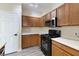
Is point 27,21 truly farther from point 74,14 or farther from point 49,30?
point 74,14

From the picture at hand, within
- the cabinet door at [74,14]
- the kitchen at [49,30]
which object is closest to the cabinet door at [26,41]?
the kitchen at [49,30]

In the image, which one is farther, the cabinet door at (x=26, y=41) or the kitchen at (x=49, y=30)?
the cabinet door at (x=26, y=41)

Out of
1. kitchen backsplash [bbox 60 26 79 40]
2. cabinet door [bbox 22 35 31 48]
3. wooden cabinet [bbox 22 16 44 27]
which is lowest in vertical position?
cabinet door [bbox 22 35 31 48]

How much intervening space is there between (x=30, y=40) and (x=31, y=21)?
3.41 feet

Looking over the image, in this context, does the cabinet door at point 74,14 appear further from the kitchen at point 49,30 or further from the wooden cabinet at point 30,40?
the wooden cabinet at point 30,40

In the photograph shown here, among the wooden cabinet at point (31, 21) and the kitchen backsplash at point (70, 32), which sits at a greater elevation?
the wooden cabinet at point (31, 21)

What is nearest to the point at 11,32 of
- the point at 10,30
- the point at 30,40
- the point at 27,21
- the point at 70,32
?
the point at 10,30

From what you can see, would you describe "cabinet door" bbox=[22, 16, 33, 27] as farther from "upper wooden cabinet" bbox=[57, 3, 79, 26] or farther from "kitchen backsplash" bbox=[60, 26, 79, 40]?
"upper wooden cabinet" bbox=[57, 3, 79, 26]

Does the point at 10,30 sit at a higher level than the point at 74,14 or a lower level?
lower

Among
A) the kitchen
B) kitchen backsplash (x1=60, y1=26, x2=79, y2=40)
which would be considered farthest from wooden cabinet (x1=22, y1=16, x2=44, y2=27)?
kitchen backsplash (x1=60, y1=26, x2=79, y2=40)

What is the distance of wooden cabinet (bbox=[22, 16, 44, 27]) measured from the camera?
4832mm

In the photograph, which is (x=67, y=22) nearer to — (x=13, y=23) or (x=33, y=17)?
(x=13, y=23)

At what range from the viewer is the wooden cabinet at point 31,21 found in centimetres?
483

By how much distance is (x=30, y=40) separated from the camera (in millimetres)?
4637
